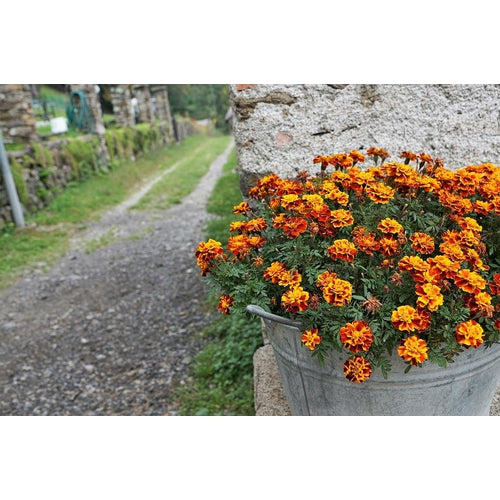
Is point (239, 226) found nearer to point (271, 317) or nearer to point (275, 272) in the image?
point (275, 272)

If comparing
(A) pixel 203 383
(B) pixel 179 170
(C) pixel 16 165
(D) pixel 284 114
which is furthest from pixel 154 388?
(B) pixel 179 170

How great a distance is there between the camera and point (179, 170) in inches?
508

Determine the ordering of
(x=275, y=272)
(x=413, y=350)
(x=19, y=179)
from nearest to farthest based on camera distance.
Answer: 1. (x=413, y=350)
2. (x=275, y=272)
3. (x=19, y=179)

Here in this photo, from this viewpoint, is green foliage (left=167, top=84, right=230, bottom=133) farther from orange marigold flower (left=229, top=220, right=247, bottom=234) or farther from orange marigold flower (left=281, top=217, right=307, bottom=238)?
orange marigold flower (left=281, top=217, right=307, bottom=238)

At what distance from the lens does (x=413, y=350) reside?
136 centimetres

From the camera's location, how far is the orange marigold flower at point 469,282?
1416 millimetres

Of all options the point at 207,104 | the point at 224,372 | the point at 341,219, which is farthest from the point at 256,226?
the point at 207,104

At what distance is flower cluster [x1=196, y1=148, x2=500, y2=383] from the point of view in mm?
1423

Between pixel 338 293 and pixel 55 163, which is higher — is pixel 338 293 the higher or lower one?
the higher one

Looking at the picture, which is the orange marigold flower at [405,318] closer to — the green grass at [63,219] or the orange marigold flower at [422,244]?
the orange marigold flower at [422,244]

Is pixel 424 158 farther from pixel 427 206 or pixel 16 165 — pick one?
pixel 16 165

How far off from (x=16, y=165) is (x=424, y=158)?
6.66 meters

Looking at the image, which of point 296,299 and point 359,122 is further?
point 359,122

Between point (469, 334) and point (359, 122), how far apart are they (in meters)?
1.35
